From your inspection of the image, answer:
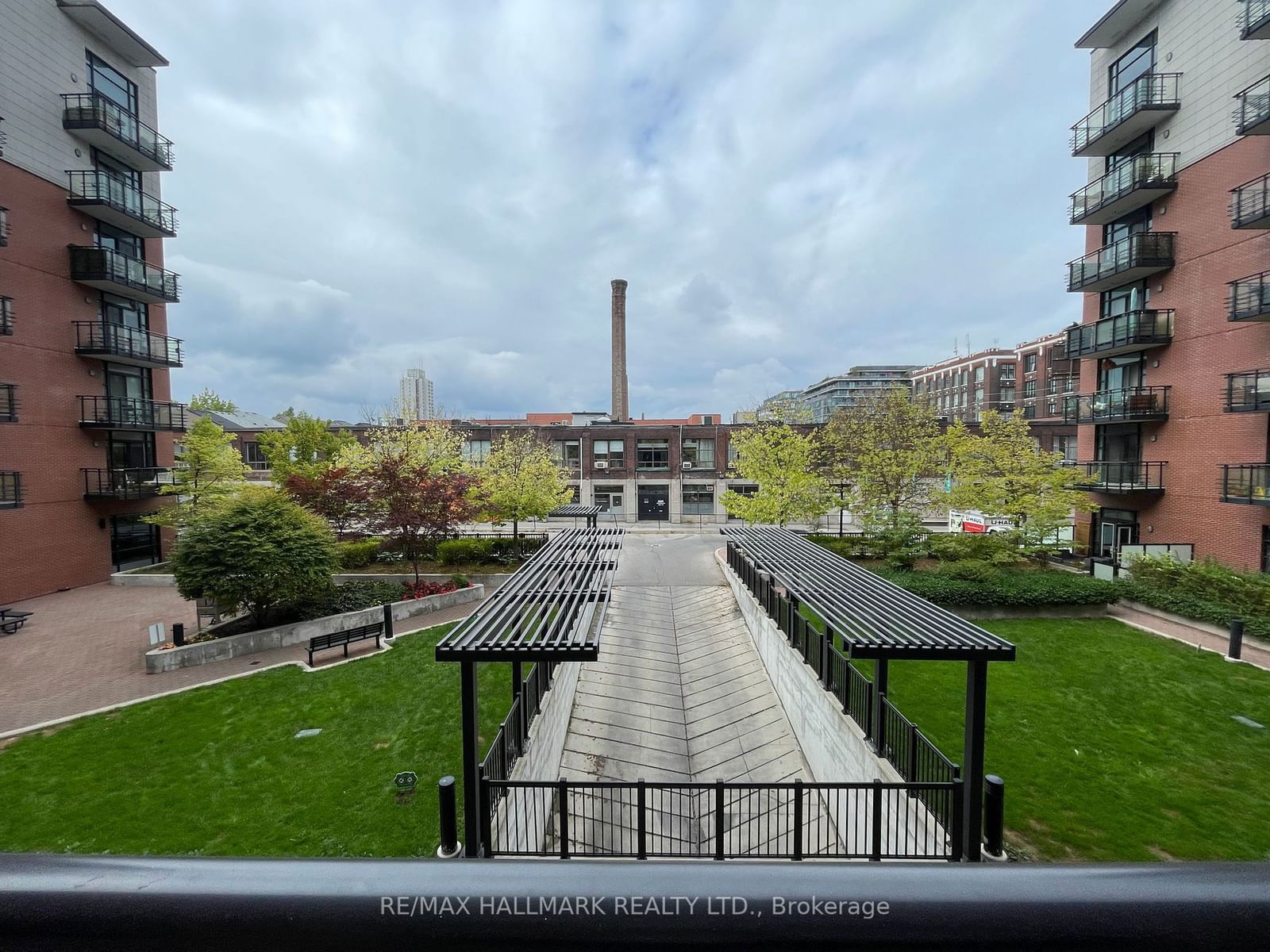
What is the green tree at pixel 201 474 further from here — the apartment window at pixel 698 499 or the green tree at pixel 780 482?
the apartment window at pixel 698 499

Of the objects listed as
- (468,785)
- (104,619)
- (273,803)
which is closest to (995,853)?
(468,785)

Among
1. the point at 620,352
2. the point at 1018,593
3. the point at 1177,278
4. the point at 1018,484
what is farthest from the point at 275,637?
the point at 620,352

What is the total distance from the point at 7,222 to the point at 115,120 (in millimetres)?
5955

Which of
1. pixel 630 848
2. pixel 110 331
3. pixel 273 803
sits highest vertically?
pixel 110 331

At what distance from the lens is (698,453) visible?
140ft

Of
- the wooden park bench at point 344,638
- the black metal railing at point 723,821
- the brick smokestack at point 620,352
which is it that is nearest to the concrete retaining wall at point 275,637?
the wooden park bench at point 344,638

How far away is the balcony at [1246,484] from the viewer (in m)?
16.6

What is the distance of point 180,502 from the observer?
23375mm

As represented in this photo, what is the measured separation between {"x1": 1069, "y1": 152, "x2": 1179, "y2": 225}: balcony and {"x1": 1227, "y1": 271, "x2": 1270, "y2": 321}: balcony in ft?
15.5

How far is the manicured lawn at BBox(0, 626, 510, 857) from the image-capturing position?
7488 millimetres

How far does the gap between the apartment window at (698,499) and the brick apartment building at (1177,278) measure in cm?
2262

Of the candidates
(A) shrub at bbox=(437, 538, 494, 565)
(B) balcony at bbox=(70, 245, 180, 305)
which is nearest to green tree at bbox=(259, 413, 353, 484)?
(B) balcony at bbox=(70, 245, 180, 305)

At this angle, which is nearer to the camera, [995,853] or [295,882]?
[295,882]

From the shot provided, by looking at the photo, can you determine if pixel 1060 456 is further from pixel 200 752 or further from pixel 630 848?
pixel 200 752
